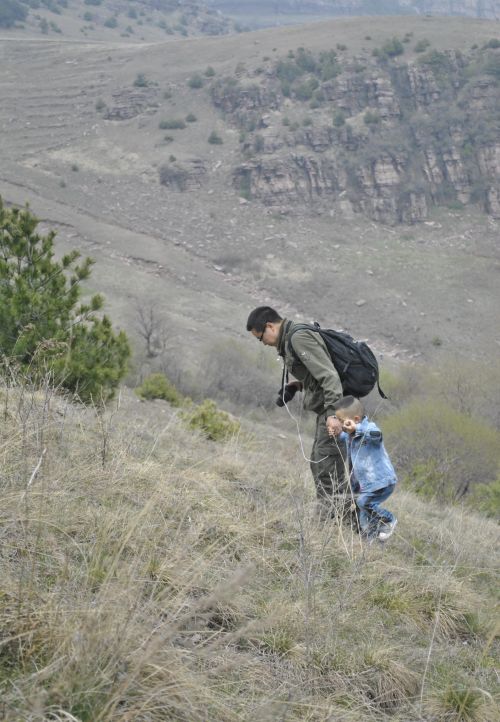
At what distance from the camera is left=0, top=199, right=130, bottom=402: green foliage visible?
6984mm

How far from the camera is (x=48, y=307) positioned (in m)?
7.18

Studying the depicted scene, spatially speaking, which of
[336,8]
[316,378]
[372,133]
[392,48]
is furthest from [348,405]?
[336,8]

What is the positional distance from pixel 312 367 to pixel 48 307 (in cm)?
414

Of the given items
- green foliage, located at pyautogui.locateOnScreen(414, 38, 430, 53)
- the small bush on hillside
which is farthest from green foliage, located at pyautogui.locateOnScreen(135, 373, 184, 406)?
green foliage, located at pyautogui.locateOnScreen(414, 38, 430, 53)

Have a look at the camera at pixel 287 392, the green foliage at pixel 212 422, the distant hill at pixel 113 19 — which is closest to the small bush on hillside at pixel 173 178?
the distant hill at pixel 113 19

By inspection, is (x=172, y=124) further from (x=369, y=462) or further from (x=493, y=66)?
(x=369, y=462)

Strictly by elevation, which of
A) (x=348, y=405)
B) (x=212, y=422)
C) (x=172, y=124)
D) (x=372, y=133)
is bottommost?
(x=212, y=422)

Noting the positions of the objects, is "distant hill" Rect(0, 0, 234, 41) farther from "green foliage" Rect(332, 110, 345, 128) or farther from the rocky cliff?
"green foliage" Rect(332, 110, 345, 128)

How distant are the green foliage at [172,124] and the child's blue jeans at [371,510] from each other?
50.8 metres

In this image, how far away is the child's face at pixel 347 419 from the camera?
371 cm

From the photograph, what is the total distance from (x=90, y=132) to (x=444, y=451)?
136ft

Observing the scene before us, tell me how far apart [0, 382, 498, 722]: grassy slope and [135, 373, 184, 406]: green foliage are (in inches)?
397

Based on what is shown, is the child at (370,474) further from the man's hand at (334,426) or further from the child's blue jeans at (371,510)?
the man's hand at (334,426)

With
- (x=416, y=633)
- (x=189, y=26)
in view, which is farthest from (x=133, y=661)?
(x=189, y=26)
